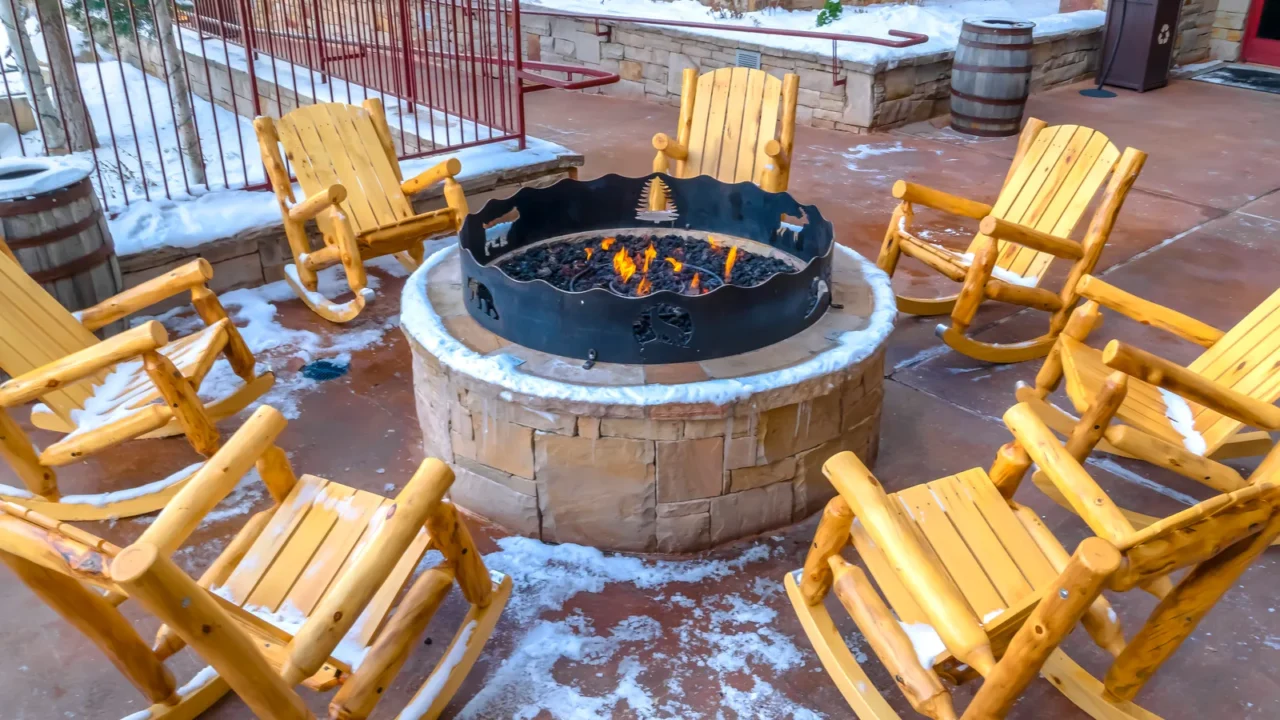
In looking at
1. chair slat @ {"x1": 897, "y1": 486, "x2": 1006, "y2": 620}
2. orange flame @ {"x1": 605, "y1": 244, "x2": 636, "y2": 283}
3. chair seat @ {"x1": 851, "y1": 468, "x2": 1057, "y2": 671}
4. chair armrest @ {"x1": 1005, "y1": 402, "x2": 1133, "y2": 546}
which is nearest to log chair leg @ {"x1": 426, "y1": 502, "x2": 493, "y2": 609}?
chair seat @ {"x1": 851, "y1": 468, "x2": 1057, "y2": 671}

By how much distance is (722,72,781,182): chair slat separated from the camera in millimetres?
3961

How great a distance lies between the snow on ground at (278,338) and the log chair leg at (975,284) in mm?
2204

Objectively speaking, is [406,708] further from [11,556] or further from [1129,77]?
[1129,77]

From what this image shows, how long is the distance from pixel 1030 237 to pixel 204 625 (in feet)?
9.19

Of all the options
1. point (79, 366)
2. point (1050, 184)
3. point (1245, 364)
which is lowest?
point (1245, 364)

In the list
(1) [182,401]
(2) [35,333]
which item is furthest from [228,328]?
(2) [35,333]

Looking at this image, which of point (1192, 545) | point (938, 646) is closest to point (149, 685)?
point (938, 646)

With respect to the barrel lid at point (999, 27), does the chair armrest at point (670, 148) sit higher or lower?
lower

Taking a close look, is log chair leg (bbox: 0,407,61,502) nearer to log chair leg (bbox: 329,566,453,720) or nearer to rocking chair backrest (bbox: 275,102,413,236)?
log chair leg (bbox: 329,566,453,720)

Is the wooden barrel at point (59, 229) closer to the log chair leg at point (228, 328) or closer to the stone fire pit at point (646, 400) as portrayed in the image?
the log chair leg at point (228, 328)

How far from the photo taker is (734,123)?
4020 mm

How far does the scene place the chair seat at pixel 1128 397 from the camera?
8.05ft

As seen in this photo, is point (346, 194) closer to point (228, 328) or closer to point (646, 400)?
point (228, 328)

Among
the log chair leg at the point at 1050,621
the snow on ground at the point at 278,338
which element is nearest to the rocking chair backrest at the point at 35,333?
the snow on ground at the point at 278,338
